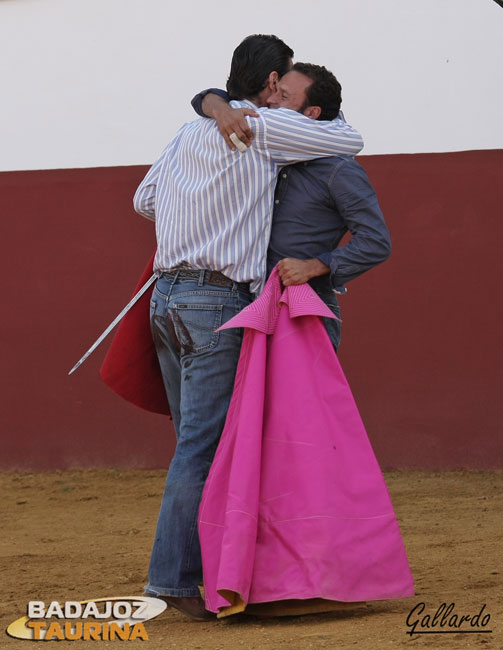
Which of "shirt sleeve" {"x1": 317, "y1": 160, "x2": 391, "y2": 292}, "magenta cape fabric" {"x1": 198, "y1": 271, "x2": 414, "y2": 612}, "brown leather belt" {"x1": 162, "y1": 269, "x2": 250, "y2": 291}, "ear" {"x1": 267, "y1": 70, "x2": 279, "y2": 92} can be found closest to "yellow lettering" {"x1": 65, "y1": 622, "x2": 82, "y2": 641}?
"magenta cape fabric" {"x1": 198, "y1": 271, "x2": 414, "y2": 612}

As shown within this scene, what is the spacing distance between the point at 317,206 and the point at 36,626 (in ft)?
4.94

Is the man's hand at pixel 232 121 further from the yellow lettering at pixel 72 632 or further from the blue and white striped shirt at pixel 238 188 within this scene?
the yellow lettering at pixel 72 632

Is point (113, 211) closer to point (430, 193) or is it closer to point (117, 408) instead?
point (117, 408)

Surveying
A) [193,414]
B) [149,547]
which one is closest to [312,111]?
[193,414]

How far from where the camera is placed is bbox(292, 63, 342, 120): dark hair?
10.5 ft

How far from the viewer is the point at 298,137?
10.2ft

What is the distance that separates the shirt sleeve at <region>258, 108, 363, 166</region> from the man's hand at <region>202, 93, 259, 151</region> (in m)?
0.03

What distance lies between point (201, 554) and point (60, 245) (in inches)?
136

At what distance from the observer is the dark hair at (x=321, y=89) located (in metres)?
3.21

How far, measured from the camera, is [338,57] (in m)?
5.93

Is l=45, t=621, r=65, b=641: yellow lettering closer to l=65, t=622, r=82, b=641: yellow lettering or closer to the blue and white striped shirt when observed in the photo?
l=65, t=622, r=82, b=641: yellow lettering

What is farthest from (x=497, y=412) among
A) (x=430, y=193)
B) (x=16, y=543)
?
(x=16, y=543)
